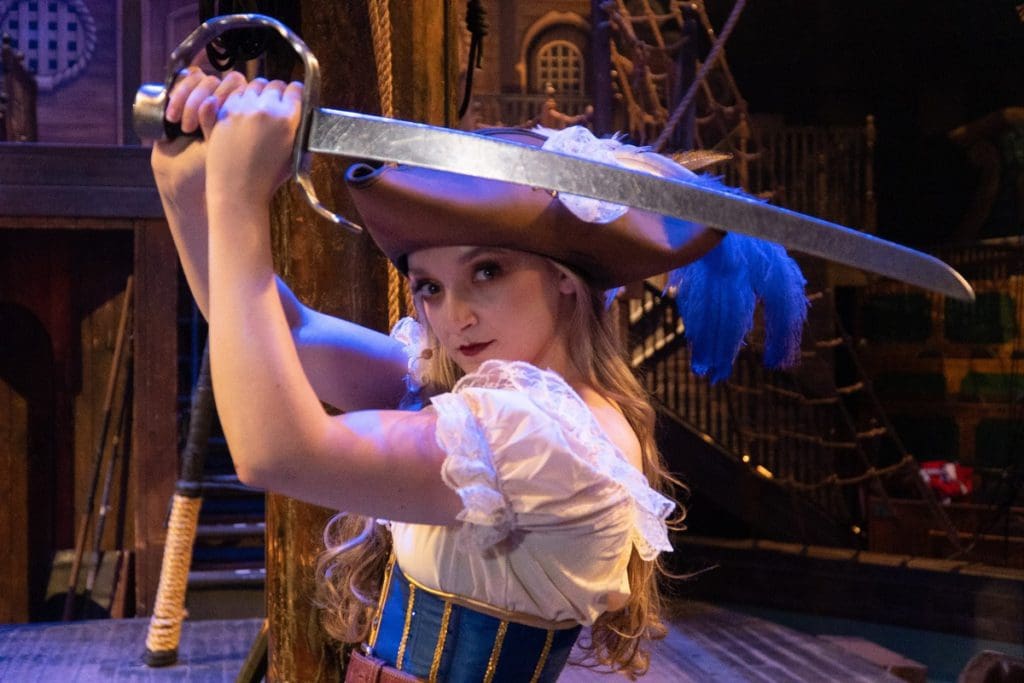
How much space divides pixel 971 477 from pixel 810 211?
226 cm

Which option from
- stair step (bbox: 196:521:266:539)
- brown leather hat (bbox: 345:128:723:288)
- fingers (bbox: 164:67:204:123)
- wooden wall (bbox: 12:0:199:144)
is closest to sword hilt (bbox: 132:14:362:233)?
fingers (bbox: 164:67:204:123)

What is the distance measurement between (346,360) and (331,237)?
0.39 m

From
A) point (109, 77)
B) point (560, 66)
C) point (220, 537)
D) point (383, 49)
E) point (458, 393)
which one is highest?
point (560, 66)

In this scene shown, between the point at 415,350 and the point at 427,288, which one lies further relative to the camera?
the point at 415,350

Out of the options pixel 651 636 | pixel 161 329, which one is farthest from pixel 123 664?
pixel 161 329

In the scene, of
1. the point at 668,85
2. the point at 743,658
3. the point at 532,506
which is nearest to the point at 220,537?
the point at 743,658

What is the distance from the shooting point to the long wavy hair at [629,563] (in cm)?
131

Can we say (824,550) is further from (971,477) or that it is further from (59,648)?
(59,648)

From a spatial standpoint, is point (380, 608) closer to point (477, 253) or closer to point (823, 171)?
point (477, 253)

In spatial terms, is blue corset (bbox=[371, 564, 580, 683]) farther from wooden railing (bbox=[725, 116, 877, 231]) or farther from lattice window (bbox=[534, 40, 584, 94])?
lattice window (bbox=[534, 40, 584, 94])

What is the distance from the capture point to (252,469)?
3.03 ft

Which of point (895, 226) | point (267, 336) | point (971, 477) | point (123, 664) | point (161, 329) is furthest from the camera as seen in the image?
point (895, 226)

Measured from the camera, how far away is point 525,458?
108 cm

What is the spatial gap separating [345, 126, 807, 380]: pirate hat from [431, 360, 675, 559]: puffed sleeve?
0.52ft
